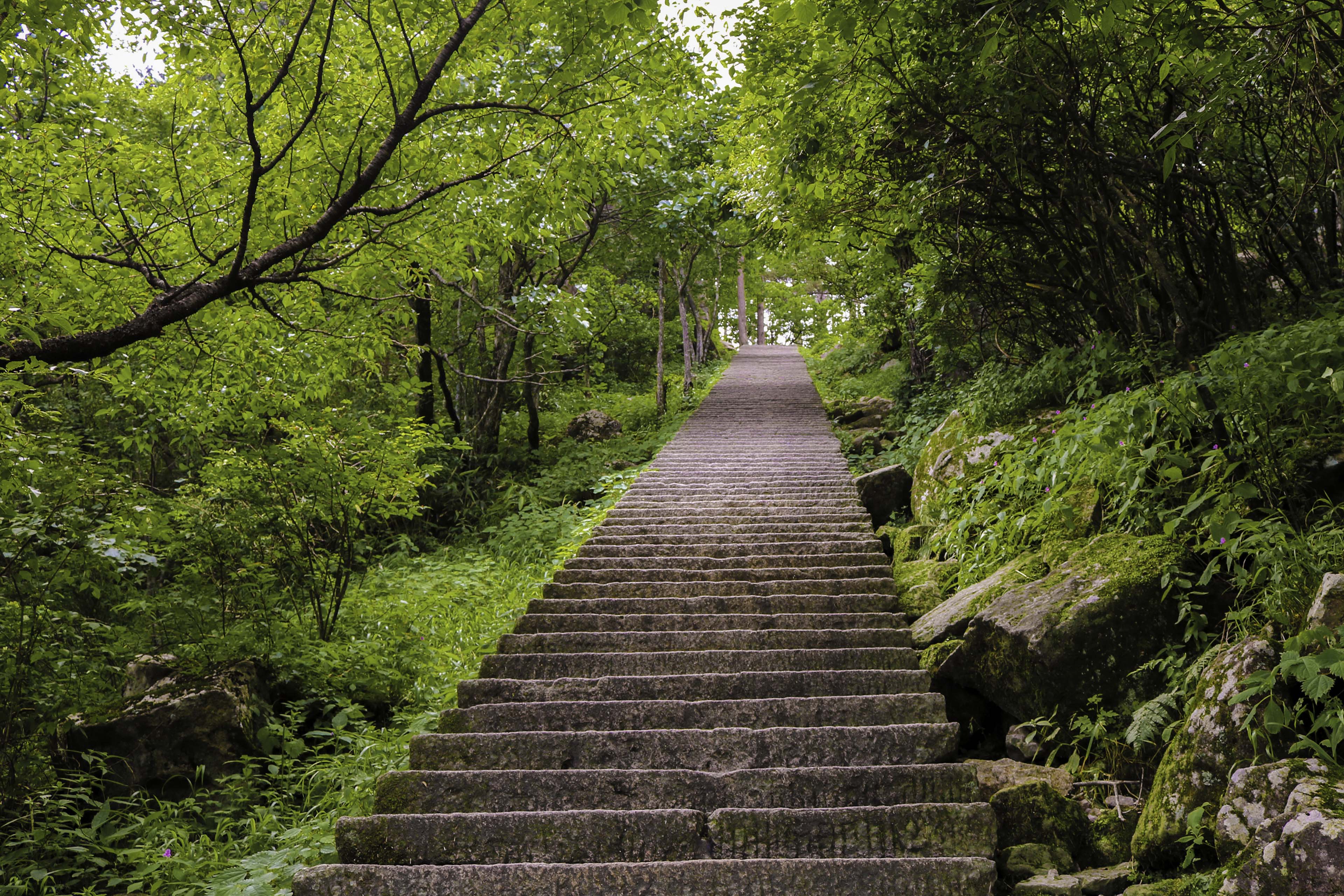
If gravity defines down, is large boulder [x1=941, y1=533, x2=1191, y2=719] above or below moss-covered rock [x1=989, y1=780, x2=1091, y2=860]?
above

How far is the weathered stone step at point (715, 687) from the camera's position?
13.3ft

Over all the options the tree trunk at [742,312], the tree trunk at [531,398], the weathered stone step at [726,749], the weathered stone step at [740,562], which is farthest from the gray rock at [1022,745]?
the tree trunk at [742,312]

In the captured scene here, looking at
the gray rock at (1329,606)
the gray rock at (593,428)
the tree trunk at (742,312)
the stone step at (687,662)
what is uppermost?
the tree trunk at (742,312)

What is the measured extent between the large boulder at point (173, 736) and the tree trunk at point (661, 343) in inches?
402

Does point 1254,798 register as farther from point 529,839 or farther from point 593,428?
point 593,428

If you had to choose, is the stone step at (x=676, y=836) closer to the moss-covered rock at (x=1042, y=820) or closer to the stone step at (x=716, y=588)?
the moss-covered rock at (x=1042, y=820)

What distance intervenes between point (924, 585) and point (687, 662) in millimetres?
1865

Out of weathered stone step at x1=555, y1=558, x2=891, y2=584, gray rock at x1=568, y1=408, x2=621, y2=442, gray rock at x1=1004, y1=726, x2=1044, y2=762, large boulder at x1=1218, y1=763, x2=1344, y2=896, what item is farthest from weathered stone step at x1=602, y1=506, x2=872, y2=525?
gray rock at x1=568, y1=408, x2=621, y2=442

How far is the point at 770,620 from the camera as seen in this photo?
491 cm

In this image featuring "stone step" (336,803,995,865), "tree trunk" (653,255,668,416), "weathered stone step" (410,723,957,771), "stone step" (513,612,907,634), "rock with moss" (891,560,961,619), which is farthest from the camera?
"tree trunk" (653,255,668,416)

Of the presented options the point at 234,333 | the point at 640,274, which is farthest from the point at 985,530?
the point at 640,274

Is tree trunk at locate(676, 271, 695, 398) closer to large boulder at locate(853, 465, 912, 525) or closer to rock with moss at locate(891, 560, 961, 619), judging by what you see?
large boulder at locate(853, 465, 912, 525)

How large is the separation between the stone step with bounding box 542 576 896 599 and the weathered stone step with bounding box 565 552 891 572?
0.92ft

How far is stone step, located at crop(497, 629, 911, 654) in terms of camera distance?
4.55 m
